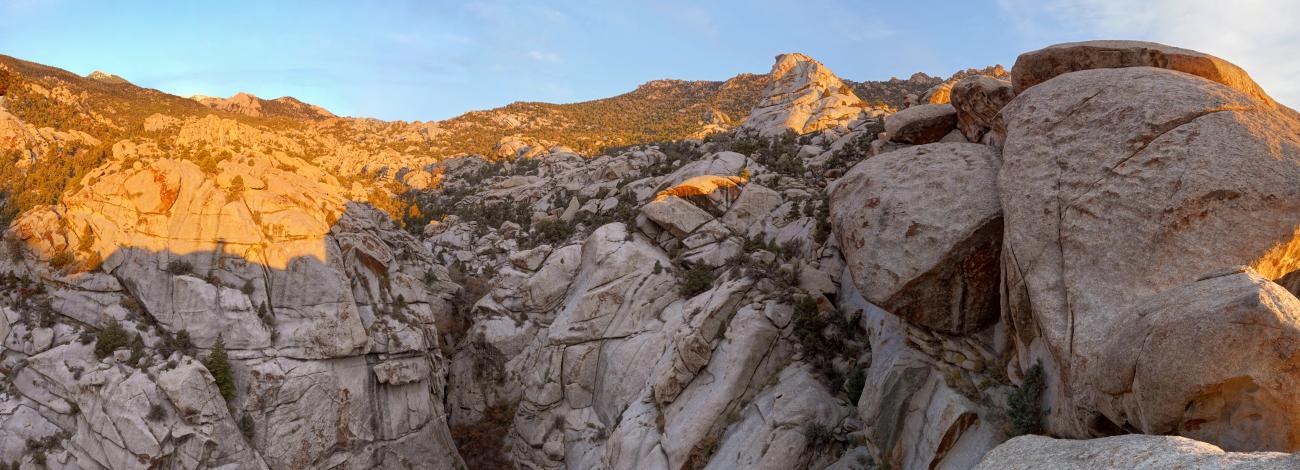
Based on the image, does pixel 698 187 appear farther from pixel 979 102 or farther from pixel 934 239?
pixel 934 239

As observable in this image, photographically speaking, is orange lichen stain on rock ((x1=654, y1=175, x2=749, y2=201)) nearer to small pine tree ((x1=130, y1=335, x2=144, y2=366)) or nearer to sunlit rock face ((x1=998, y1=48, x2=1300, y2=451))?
sunlit rock face ((x1=998, y1=48, x2=1300, y2=451))

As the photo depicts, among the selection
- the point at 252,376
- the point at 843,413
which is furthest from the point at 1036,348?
the point at 252,376

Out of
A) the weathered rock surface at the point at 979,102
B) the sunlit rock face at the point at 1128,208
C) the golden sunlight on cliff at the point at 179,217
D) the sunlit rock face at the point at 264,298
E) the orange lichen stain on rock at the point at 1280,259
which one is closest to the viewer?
the orange lichen stain on rock at the point at 1280,259

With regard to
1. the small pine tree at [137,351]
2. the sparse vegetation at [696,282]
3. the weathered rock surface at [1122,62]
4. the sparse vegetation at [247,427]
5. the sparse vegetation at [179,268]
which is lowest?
the sparse vegetation at [247,427]

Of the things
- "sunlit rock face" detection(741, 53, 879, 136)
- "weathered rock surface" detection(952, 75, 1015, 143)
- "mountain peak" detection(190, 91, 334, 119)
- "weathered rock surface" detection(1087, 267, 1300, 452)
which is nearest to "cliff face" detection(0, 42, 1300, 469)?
"weathered rock surface" detection(1087, 267, 1300, 452)

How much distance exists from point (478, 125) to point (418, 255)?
62.1 meters

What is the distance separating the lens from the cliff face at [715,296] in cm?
1092

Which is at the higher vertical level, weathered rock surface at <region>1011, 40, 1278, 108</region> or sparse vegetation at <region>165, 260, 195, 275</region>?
weathered rock surface at <region>1011, 40, 1278, 108</region>

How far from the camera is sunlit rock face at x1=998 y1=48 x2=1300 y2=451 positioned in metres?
10.9

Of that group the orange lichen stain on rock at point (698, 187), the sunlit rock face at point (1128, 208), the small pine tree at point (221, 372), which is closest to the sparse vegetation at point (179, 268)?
the small pine tree at point (221, 372)

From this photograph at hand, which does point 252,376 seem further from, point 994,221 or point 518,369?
point 994,221

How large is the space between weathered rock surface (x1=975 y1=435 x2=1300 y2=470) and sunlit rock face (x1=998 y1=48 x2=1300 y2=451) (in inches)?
40.0

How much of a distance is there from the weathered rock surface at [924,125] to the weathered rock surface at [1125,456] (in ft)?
48.5

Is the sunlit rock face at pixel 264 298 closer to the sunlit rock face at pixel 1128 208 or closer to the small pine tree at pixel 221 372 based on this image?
the small pine tree at pixel 221 372
